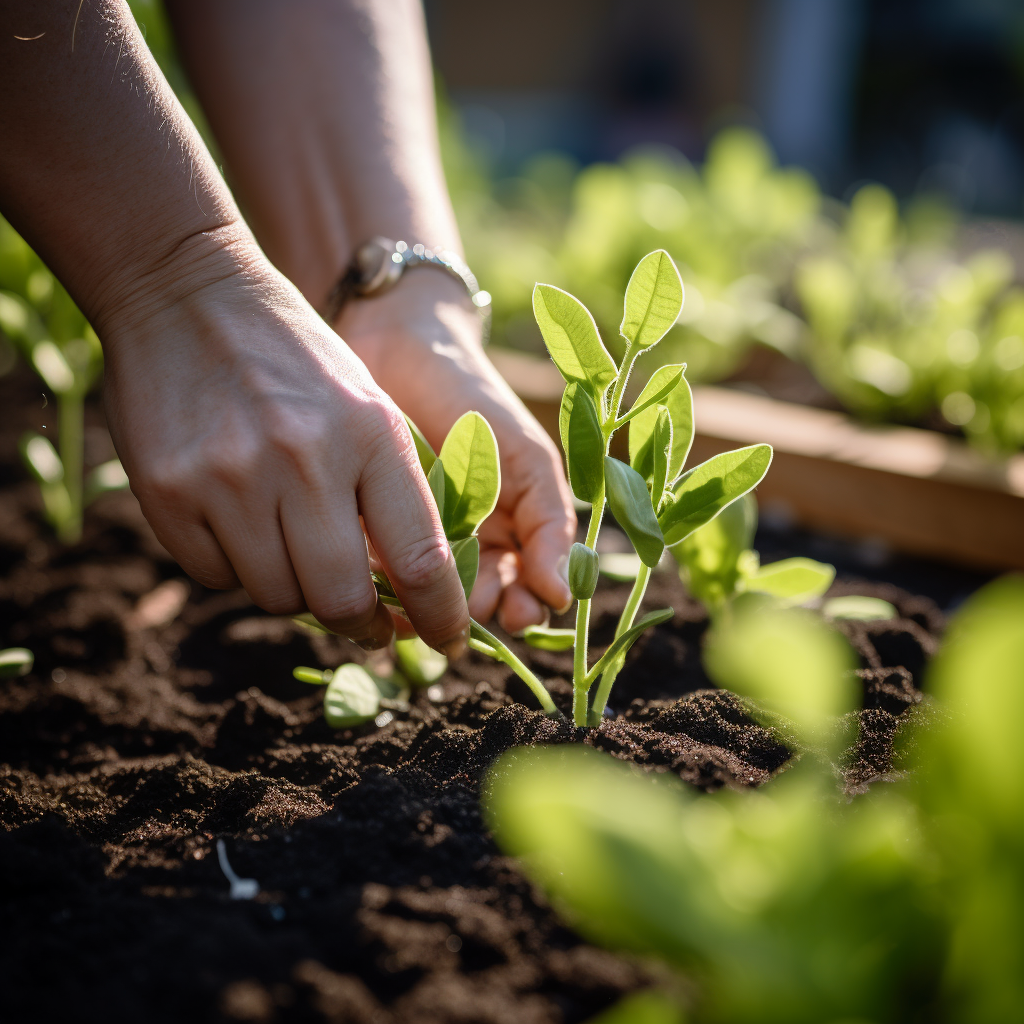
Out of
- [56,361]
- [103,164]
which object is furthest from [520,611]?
[56,361]

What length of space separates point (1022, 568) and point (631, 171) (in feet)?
6.22

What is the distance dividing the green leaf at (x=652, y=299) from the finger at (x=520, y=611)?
345 millimetres

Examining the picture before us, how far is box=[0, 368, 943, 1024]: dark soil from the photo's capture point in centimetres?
54

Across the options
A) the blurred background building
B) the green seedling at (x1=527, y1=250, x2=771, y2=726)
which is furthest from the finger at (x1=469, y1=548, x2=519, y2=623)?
the blurred background building

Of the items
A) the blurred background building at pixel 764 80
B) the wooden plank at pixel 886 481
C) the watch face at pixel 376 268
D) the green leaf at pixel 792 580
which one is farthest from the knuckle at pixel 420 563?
the blurred background building at pixel 764 80

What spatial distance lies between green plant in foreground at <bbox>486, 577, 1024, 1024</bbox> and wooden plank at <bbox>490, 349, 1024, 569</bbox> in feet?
3.61

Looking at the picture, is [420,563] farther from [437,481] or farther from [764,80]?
[764,80]

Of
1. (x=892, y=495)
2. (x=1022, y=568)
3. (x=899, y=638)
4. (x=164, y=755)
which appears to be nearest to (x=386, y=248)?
(x=164, y=755)

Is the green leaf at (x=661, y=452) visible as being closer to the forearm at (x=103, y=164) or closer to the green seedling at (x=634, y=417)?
the green seedling at (x=634, y=417)

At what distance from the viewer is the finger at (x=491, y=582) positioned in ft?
3.11

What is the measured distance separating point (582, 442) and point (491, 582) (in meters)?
0.32

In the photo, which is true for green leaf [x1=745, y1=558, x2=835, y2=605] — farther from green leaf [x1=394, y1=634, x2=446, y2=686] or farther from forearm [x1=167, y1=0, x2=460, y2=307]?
forearm [x1=167, y1=0, x2=460, y2=307]

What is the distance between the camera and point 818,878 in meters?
0.40

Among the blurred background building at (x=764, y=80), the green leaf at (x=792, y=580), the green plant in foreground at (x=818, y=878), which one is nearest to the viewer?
the green plant in foreground at (x=818, y=878)
